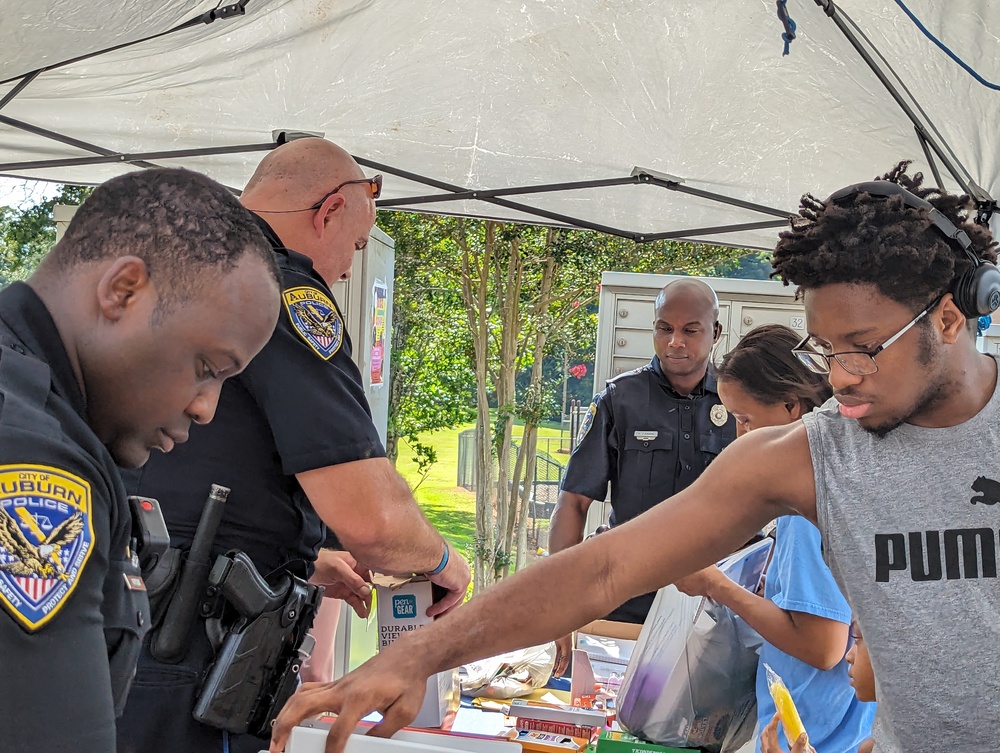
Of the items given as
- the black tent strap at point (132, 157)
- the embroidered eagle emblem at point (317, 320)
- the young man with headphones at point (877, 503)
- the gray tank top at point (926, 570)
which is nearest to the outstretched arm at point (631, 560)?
the young man with headphones at point (877, 503)

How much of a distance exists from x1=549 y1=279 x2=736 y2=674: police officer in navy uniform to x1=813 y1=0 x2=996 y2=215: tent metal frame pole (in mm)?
1385

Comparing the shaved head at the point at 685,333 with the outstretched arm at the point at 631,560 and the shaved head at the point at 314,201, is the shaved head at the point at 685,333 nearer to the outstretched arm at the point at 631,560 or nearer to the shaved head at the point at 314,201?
the shaved head at the point at 314,201

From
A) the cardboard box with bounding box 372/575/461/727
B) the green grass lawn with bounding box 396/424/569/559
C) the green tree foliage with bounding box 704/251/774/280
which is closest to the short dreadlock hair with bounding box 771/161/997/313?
the cardboard box with bounding box 372/575/461/727

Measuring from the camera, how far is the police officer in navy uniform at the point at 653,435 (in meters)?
4.07

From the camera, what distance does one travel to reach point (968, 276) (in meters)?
1.53

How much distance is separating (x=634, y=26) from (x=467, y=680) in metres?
2.14

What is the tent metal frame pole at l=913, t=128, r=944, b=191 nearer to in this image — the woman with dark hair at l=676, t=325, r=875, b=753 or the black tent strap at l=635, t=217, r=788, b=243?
the black tent strap at l=635, t=217, r=788, b=243

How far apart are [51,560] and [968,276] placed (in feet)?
4.77

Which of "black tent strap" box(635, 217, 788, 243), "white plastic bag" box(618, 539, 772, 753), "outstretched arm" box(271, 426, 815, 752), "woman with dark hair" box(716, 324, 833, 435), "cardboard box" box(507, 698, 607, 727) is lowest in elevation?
"cardboard box" box(507, 698, 607, 727)

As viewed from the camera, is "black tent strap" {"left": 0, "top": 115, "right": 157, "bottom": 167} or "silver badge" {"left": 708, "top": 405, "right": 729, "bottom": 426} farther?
"silver badge" {"left": 708, "top": 405, "right": 729, "bottom": 426}

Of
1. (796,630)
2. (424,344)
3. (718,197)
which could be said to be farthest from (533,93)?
(424,344)

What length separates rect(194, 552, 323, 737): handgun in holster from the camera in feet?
6.01

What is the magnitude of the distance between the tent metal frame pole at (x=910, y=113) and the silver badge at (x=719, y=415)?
1521 millimetres

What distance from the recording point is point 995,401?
4.85 ft
